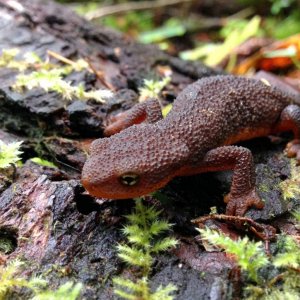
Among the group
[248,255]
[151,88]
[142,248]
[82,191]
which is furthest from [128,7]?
[248,255]

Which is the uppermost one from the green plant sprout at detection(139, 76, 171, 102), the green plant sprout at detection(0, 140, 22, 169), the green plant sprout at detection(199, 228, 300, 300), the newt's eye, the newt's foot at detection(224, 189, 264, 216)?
the green plant sprout at detection(0, 140, 22, 169)

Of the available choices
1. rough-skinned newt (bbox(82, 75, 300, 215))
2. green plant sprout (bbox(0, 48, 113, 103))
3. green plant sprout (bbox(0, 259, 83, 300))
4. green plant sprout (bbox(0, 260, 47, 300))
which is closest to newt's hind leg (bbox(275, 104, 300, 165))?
rough-skinned newt (bbox(82, 75, 300, 215))

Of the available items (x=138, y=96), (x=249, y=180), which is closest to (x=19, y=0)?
(x=138, y=96)

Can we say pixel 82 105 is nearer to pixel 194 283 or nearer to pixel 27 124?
pixel 27 124

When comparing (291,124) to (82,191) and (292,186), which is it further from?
(82,191)

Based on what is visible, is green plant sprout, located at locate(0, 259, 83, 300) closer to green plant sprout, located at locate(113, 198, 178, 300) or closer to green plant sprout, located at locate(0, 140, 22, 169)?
green plant sprout, located at locate(113, 198, 178, 300)

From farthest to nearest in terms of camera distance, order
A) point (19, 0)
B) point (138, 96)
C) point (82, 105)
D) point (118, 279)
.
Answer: point (19, 0) < point (138, 96) < point (82, 105) < point (118, 279)
